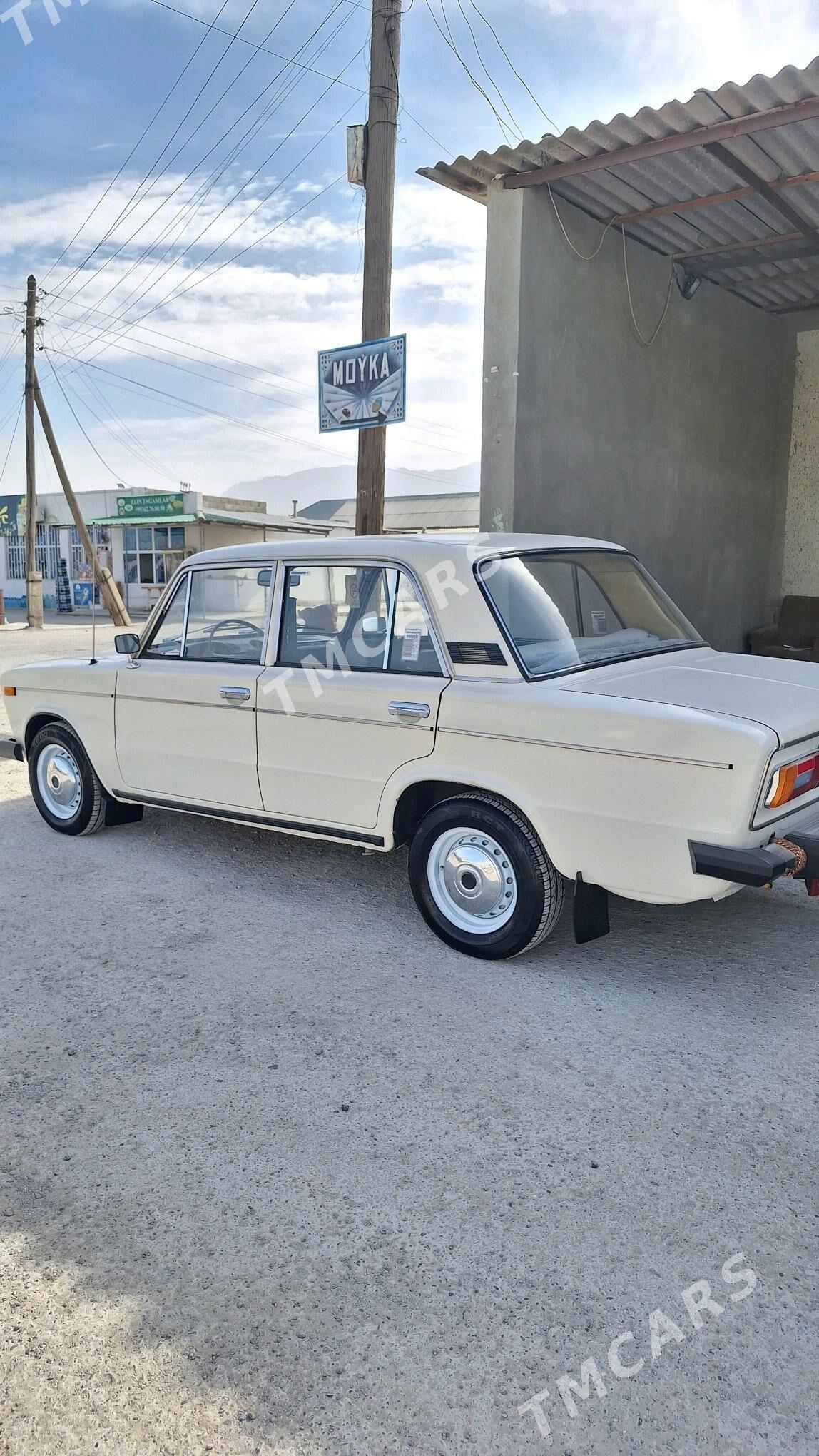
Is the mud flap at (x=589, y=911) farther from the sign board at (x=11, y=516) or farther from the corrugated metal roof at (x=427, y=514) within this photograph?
the sign board at (x=11, y=516)

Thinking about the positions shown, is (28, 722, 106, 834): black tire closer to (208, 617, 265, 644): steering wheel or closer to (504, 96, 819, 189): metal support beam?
(208, 617, 265, 644): steering wheel

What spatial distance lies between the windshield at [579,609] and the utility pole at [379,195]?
2824mm

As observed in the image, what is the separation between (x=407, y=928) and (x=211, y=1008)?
1062mm

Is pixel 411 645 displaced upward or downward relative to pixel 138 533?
downward

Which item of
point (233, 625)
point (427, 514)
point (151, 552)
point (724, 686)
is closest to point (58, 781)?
point (233, 625)

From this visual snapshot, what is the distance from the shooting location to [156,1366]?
6.88 feet

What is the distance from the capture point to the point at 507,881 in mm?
4008

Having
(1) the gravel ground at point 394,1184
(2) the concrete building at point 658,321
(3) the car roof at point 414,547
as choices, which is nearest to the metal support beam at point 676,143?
(2) the concrete building at point 658,321

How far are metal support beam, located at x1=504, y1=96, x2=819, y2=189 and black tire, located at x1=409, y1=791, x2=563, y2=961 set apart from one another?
5.08m

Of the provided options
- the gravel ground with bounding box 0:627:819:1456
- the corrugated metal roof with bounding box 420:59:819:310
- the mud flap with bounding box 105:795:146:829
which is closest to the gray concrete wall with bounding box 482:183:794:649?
the corrugated metal roof with bounding box 420:59:819:310

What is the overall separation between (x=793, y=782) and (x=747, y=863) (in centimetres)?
43

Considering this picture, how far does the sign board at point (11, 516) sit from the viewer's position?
4434cm

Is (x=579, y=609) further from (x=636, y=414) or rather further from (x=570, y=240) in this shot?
(x=636, y=414)

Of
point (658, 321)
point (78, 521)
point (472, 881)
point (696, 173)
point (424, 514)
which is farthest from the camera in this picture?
point (424, 514)
